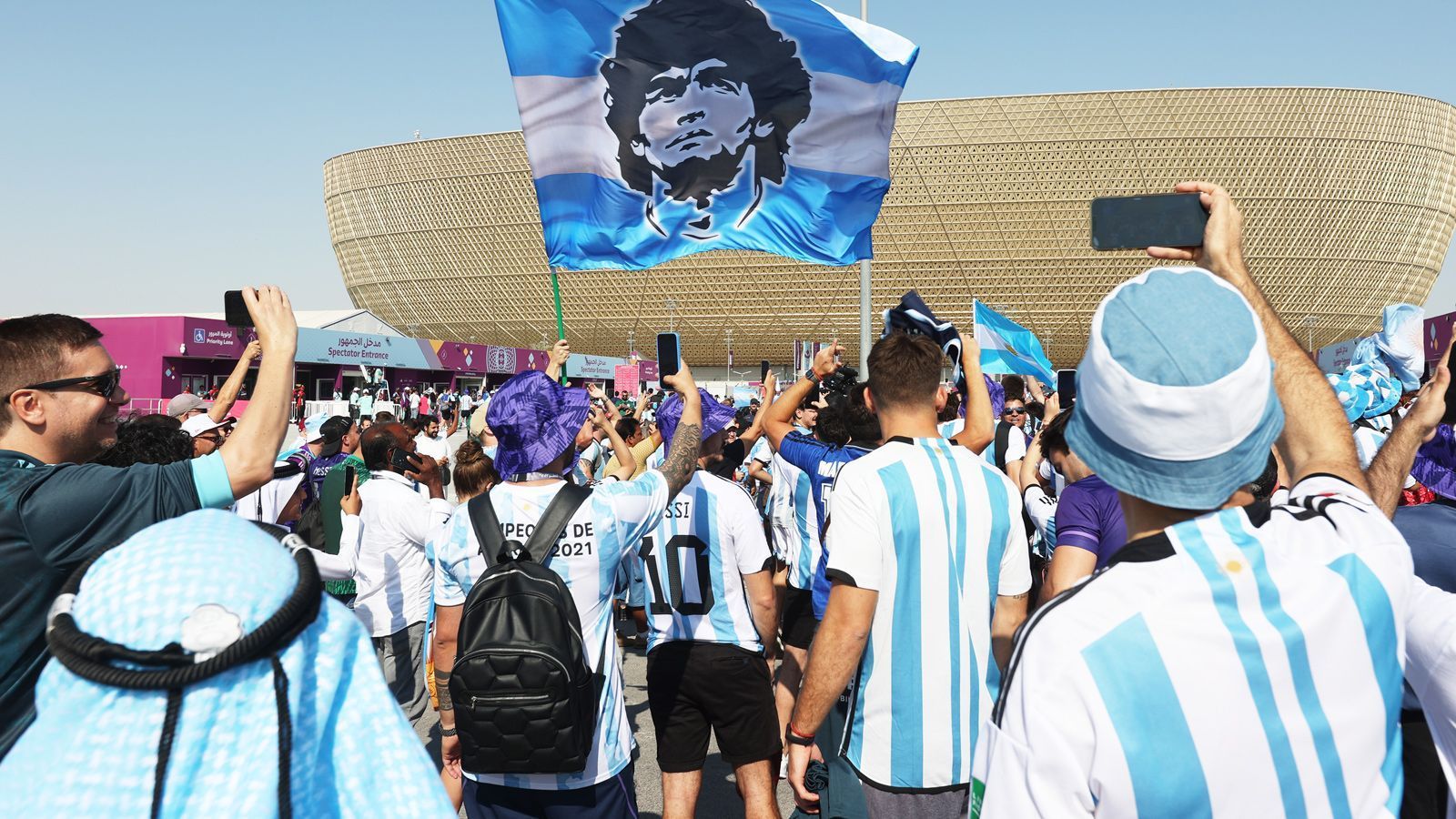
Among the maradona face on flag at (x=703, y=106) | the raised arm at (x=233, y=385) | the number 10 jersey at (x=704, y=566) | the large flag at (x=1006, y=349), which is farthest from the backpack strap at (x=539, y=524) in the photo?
the large flag at (x=1006, y=349)

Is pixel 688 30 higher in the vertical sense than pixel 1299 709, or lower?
higher

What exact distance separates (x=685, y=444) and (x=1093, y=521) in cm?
155

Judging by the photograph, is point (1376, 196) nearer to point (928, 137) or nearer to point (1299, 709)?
point (928, 137)

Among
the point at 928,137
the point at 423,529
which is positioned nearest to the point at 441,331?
the point at 928,137

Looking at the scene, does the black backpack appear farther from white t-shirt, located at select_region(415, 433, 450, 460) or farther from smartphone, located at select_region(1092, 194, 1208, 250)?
white t-shirt, located at select_region(415, 433, 450, 460)

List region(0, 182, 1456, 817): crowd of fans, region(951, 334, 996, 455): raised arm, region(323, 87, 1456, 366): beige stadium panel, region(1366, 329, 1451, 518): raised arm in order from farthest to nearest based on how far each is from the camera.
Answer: region(323, 87, 1456, 366): beige stadium panel → region(951, 334, 996, 455): raised arm → region(1366, 329, 1451, 518): raised arm → region(0, 182, 1456, 817): crowd of fans

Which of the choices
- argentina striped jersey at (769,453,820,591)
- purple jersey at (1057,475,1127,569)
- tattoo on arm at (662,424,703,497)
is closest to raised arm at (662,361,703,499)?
tattoo on arm at (662,424,703,497)

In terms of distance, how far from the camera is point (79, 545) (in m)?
2.00

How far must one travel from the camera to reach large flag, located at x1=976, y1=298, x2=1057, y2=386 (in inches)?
384

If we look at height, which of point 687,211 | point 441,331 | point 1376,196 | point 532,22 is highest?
point 1376,196

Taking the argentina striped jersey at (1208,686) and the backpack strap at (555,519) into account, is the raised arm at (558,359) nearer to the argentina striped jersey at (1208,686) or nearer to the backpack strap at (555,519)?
the backpack strap at (555,519)

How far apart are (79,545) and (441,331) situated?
84.4m

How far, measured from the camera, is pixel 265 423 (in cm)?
218

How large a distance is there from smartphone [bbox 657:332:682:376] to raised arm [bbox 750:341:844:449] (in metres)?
0.59
